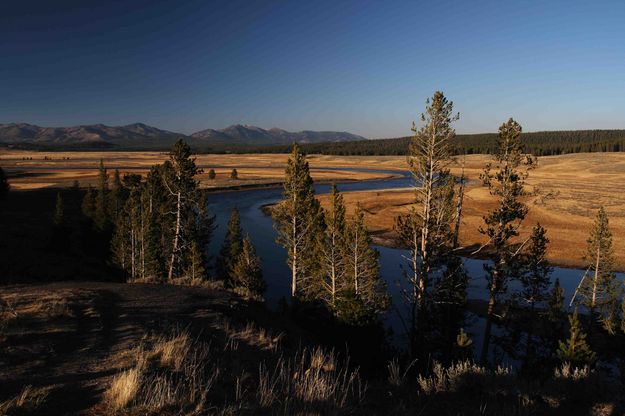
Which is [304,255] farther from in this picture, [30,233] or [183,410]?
[30,233]

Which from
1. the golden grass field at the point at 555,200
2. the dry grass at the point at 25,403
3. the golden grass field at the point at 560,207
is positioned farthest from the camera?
the golden grass field at the point at 555,200

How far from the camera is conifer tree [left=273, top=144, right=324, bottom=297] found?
91.4 ft

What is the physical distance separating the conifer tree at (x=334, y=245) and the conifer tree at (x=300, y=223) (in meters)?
0.79

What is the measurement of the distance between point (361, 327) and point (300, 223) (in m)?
12.7

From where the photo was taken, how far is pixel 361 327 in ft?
56.7

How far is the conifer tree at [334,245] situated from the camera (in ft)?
90.0

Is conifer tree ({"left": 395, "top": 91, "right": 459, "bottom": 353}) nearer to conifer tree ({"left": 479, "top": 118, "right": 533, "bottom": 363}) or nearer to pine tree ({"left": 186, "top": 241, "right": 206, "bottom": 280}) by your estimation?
→ conifer tree ({"left": 479, "top": 118, "right": 533, "bottom": 363})

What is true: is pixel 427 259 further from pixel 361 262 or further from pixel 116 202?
pixel 116 202

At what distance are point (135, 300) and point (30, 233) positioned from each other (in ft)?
182

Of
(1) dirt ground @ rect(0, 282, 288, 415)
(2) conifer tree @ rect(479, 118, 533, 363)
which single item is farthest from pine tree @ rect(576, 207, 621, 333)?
(1) dirt ground @ rect(0, 282, 288, 415)

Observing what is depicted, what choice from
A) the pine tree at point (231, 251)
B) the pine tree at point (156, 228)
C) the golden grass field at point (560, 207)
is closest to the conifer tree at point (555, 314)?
the golden grass field at point (560, 207)

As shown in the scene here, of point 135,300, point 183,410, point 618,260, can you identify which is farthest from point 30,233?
point 618,260

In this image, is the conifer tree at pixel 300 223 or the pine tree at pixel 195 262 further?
the pine tree at pixel 195 262

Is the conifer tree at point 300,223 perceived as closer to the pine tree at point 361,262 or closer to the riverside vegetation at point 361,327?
the riverside vegetation at point 361,327
